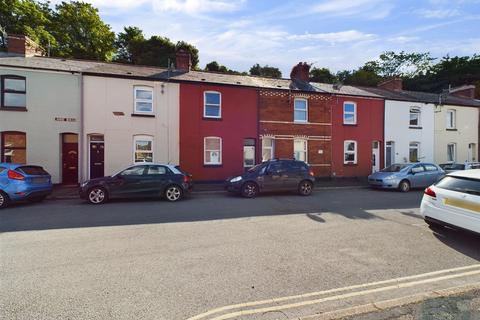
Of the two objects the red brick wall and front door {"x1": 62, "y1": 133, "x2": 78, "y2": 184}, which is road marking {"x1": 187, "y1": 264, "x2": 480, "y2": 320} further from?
front door {"x1": 62, "y1": 133, "x2": 78, "y2": 184}

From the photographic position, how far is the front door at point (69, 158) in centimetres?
1479

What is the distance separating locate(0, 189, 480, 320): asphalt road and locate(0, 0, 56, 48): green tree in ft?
80.4

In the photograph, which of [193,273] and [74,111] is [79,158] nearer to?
[74,111]

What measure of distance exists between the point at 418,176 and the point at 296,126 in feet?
23.6

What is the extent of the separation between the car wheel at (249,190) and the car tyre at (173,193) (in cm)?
258

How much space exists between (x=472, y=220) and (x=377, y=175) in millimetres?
9914

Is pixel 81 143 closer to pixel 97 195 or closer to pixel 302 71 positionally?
pixel 97 195

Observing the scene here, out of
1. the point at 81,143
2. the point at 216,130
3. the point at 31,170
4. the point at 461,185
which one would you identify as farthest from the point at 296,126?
the point at 31,170

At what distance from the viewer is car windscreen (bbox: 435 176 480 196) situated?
5838 millimetres

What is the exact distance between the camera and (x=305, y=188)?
13070mm

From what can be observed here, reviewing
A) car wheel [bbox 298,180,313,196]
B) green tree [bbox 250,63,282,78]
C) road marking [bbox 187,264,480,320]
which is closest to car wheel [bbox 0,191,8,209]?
road marking [bbox 187,264,480,320]

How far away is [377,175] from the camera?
15.1 m

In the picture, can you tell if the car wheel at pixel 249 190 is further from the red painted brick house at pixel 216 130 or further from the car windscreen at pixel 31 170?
the car windscreen at pixel 31 170

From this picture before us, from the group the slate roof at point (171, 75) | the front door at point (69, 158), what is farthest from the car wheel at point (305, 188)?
the front door at point (69, 158)
